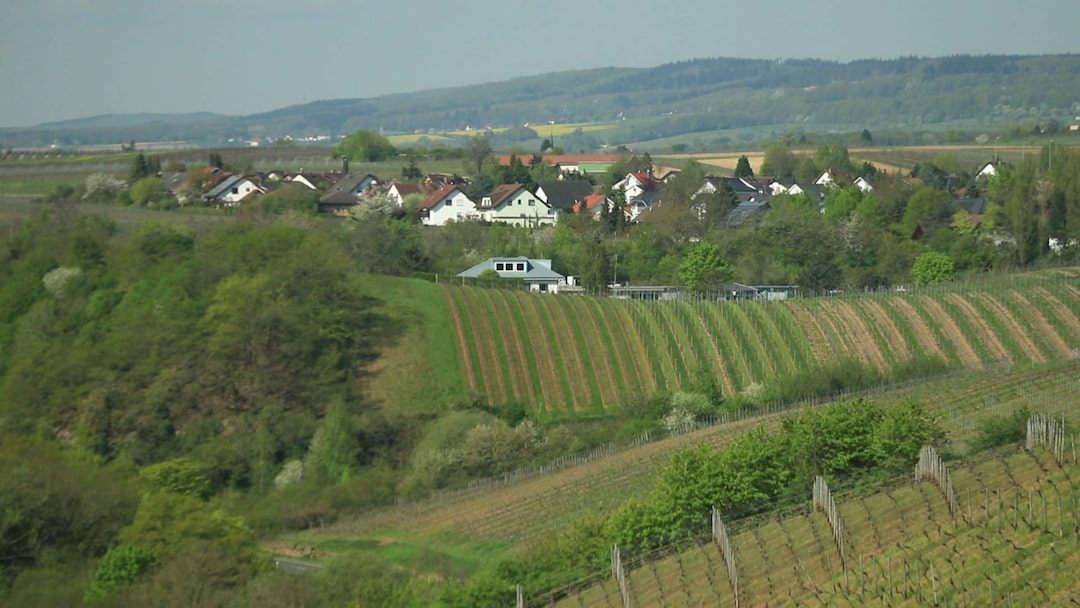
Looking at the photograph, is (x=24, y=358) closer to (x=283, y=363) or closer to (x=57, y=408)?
(x=57, y=408)

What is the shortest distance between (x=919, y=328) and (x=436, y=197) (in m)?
32.6

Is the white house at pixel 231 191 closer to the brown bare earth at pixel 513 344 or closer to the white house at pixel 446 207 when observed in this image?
the white house at pixel 446 207

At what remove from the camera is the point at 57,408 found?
36062mm

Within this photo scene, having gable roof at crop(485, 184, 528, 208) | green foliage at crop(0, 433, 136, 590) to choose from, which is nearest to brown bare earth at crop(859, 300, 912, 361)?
green foliage at crop(0, 433, 136, 590)

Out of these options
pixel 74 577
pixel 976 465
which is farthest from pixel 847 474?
pixel 74 577

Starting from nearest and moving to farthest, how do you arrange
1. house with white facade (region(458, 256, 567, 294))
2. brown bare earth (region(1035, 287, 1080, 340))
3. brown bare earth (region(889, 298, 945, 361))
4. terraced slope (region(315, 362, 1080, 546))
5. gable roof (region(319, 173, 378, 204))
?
terraced slope (region(315, 362, 1080, 546)), brown bare earth (region(889, 298, 945, 361)), brown bare earth (region(1035, 287, 1080, 340)), house with white facade (region(458, 256, 567, 294)), gable roof (region(319, 173, 378, 204))

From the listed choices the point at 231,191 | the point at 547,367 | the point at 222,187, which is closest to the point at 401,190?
the point at 231,191

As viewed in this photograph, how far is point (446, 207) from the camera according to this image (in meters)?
68.8

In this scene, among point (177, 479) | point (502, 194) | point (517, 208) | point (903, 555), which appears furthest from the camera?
point (502, 194)

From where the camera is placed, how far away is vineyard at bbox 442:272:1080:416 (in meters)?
Result: 38.1

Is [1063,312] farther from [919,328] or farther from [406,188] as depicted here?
[406,188]

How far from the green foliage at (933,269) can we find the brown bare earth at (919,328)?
852 cm

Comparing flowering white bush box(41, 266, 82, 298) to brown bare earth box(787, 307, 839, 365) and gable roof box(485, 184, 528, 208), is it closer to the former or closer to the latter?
brown bare earth box(787, 307, 839, 365)

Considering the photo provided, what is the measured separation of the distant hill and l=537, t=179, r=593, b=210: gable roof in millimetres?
47874
